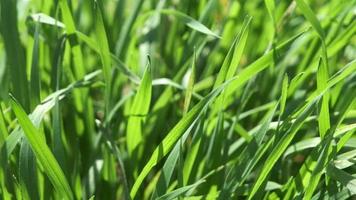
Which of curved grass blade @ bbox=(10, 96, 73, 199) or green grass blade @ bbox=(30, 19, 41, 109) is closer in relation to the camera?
curved grass blade @ bbox=(10, 96, 73, 199)

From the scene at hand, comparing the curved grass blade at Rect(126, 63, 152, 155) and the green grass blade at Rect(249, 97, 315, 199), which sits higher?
the curved grass blade at Rect(126, 63, 152, 155)

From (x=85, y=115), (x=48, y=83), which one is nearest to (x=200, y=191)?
→ (x=85, y=115)

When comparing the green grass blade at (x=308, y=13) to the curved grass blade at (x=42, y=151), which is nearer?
the curved grass blade at (x=42, y=151)

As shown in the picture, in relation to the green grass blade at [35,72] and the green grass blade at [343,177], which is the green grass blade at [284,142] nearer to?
the green grass blade at [343,177]

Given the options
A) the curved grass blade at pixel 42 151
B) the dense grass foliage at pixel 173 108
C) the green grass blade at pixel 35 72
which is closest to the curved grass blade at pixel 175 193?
the dense grass foliage at pixel 173 108

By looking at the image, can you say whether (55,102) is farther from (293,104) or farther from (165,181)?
(293,104)

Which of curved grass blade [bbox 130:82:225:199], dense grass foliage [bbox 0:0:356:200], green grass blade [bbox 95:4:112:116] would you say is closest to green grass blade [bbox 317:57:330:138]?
dense grass foliage [bbox 0:0:356:200]

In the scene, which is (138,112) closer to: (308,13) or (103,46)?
(103,46)

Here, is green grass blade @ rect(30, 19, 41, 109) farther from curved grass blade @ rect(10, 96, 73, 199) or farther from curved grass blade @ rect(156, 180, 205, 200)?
curved grass blade @ rect(156, 180, 205, 200)

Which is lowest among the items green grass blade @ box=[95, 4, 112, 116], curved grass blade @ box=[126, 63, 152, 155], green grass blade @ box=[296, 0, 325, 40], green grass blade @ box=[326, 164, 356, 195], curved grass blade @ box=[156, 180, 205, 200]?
green grass blade @ box=[326, 164, 356, 195]
